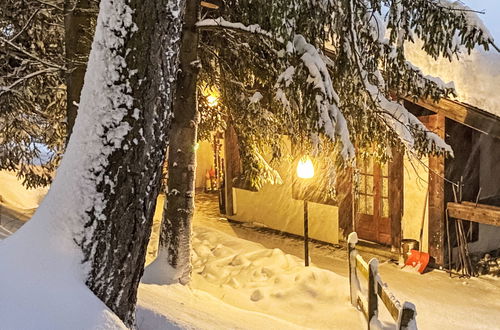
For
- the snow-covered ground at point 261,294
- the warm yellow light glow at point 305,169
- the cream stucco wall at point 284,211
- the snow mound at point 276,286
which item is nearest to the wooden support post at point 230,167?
the cream stucco wall at point 284,211

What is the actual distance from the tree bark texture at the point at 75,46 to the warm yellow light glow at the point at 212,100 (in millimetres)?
2835

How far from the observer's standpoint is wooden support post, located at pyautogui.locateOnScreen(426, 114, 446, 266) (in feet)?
28.7

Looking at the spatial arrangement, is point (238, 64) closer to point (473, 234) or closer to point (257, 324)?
point (257, 324)

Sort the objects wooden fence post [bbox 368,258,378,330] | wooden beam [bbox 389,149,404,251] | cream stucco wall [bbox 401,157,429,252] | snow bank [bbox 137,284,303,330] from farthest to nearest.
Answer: wooden beam [bbox 389,149,404,251], cream stucco wall [bbox 401,157,429,252], wooden fence post [bbox 368,258,378,330], snow bank [bbox 137,284,303,330]

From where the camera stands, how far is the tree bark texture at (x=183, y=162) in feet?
20.8

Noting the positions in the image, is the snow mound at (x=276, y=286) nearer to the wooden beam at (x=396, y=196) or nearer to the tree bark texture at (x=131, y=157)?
the wooden beam at (x=396, y=196)

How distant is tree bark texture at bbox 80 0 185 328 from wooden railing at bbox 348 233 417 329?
8.47 feet

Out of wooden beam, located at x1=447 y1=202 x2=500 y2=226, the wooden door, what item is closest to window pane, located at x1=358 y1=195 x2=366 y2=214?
the wooden door

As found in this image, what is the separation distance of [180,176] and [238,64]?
6.96 ft

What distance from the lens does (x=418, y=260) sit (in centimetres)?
888

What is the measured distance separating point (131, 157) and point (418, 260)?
7.47 m

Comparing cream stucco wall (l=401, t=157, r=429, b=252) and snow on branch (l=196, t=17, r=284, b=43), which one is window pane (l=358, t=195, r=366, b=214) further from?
snow on branch (l=196, t=17, r=284, b=43)

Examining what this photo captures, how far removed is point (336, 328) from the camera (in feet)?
19.9

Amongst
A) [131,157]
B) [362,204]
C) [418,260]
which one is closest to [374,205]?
[362,204]
